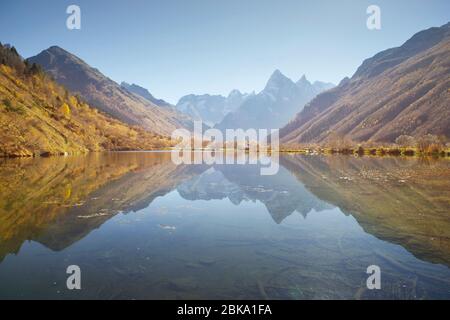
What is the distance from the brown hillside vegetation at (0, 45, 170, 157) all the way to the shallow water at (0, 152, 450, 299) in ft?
206

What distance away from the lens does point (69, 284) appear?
8672 millimetres

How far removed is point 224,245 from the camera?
12508mm

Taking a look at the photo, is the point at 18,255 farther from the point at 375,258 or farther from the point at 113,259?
the point at 375,258

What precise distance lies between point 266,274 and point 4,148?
82.0 meters

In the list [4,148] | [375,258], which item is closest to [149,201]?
[375,258]

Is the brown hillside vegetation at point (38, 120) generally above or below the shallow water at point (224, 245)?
above

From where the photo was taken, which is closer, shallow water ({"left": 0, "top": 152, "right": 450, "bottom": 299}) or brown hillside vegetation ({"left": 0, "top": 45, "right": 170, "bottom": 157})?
shallow water ({"left": 0, "top": 152, "right": 450, "bottom": 299})

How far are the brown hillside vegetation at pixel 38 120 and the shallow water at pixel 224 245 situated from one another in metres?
62.7

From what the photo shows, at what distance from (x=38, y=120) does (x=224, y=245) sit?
95.4 meters

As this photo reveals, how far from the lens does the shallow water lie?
847 centimetres

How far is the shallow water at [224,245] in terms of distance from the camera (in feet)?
27.8

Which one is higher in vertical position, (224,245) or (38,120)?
(38,120)
